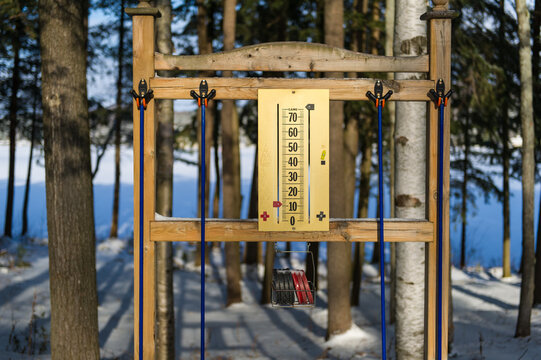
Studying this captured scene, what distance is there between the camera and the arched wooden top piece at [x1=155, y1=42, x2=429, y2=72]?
3.96 meters

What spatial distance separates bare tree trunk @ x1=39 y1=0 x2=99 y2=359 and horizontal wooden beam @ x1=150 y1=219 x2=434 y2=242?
224 centimetres

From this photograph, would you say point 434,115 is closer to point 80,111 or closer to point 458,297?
point 80,111

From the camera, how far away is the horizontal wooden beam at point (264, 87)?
3.98 metres

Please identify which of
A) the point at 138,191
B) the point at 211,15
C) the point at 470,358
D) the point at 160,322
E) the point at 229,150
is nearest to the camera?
the point at 138,191

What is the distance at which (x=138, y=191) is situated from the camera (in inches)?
156

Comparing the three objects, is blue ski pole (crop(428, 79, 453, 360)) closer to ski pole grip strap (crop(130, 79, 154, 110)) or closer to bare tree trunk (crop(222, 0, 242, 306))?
ski pole grip strap (crop(130, 79, 154, 110))

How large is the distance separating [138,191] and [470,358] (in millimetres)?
6227

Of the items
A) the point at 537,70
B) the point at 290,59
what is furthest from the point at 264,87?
the point at 537,70

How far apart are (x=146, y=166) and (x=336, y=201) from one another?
22.7ft

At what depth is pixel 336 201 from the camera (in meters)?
10.5

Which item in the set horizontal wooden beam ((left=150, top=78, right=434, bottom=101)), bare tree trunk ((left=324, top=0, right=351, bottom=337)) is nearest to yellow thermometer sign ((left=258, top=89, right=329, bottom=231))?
horizontal wooden beam ((left=150, top=78, right=434, bottom=101))

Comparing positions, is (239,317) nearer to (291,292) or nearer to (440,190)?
(291,292)

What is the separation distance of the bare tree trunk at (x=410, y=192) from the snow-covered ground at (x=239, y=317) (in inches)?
124

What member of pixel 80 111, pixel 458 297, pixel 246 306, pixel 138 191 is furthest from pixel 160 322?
pixel 458 297
